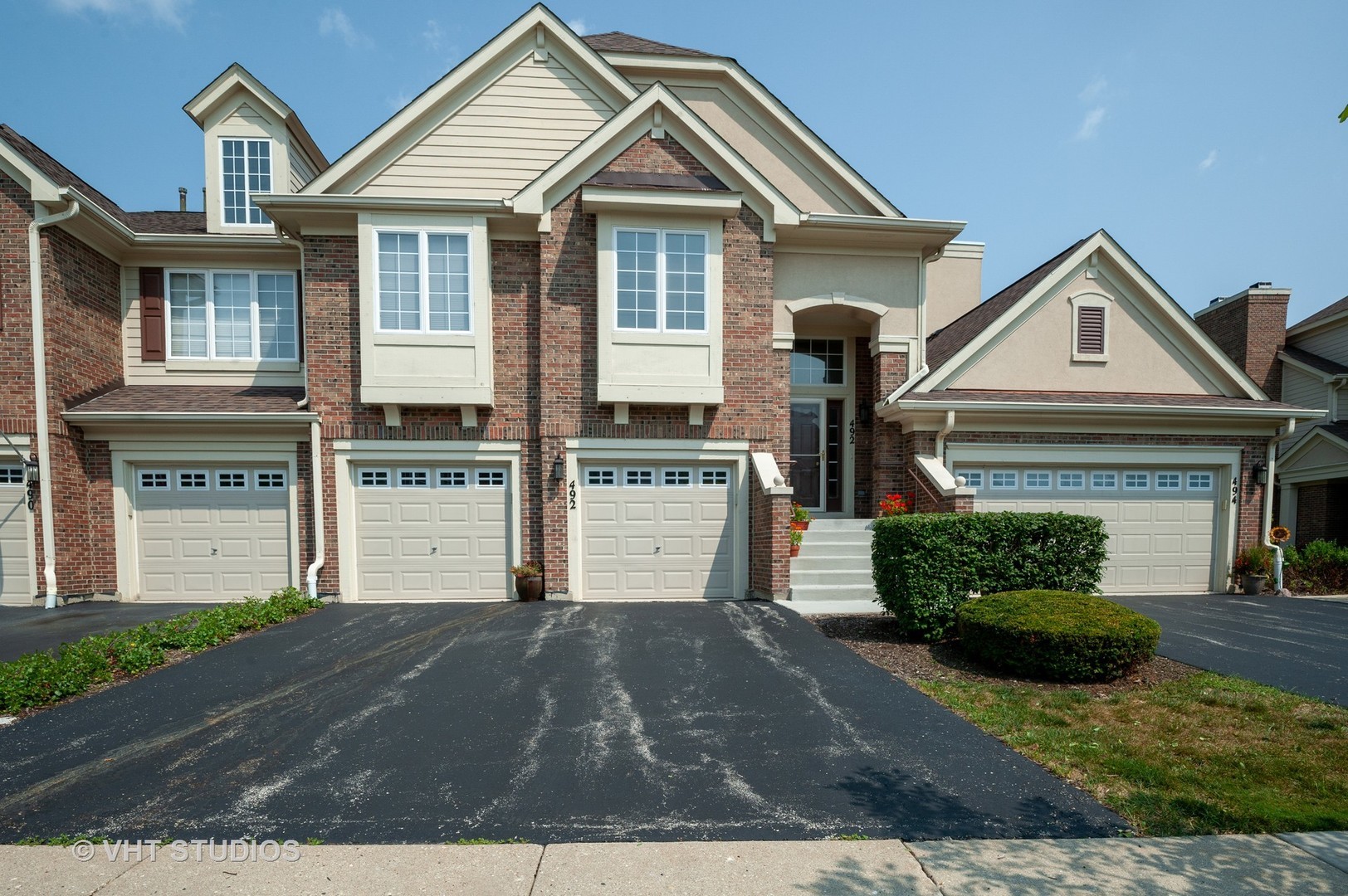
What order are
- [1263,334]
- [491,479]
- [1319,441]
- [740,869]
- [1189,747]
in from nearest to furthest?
[740,869]
[1189,747]
[491,479]
[1319,441]
[1263,334]

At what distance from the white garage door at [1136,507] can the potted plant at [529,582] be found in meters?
7.85

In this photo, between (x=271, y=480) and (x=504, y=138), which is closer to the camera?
(x=271, y=480)

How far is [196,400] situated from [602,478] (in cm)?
727

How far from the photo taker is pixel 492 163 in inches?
444

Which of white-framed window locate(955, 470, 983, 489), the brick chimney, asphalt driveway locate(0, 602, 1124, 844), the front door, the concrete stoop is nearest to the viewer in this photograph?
asphalt driveway locate(0, 602, 1124, 844)

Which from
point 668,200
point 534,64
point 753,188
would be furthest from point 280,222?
point 753,188

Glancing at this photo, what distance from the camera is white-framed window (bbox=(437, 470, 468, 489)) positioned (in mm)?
10945

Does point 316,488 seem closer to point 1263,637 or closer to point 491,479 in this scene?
point 491,479

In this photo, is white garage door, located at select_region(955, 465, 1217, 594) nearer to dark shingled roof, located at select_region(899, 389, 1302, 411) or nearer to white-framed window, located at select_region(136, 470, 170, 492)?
dark shingled roof, located at select_region(899, 389, 1302, 411)

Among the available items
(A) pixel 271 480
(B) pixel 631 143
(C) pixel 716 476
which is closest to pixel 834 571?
(C) pixel 716 476

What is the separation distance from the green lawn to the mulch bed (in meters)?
0.16

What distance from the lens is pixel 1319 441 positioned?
53.8 ft

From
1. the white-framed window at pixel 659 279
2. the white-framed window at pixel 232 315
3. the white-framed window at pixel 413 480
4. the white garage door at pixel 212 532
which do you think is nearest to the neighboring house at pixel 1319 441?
the white-framed window at pixel 659 279

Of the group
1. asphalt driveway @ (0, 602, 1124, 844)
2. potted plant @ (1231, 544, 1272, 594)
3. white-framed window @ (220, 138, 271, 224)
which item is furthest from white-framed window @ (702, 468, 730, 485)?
potted plant @ (1231, 544, 1272, 594)
